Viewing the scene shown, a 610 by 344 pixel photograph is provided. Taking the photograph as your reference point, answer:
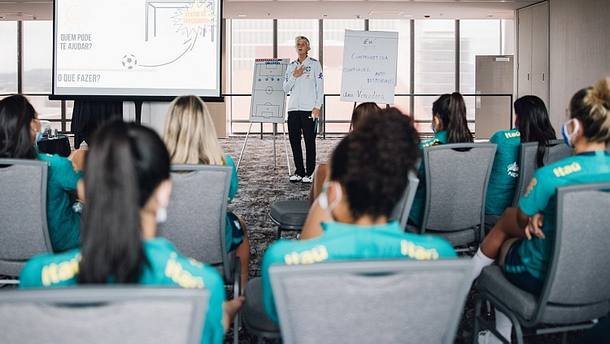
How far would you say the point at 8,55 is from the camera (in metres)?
14.6

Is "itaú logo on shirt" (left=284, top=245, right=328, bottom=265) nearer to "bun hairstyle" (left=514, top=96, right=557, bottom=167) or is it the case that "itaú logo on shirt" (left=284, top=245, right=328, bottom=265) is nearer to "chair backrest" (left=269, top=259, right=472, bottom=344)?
"chair backrest" (left=269, top=259, right=472, bottom=344)

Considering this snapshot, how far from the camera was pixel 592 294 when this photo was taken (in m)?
1.82

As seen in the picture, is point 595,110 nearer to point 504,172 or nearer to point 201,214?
point 504,172

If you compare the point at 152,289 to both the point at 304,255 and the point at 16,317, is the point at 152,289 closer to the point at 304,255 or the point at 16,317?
the point at 16,317

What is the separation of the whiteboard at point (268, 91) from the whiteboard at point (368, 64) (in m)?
2.04

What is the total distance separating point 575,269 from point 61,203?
1984 millimetres

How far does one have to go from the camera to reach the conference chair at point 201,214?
2150mm

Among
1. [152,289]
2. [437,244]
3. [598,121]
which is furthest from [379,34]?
[152,289]

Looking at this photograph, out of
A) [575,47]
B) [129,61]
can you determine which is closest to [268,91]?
[129,61]

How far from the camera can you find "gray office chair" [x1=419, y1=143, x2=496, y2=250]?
2779 millimetres

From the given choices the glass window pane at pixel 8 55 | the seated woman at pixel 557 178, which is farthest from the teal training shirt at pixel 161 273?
the glass window pane at pixel 8 55

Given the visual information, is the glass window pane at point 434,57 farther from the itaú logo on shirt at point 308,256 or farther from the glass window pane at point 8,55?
the itaú logo on shirt at point 308,256

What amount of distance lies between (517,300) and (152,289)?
1.34m

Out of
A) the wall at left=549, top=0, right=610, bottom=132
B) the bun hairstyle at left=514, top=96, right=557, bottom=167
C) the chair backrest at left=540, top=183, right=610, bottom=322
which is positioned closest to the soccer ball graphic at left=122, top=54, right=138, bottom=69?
the bun hairstyle at left=514, top=96, right=557, bottom=167
